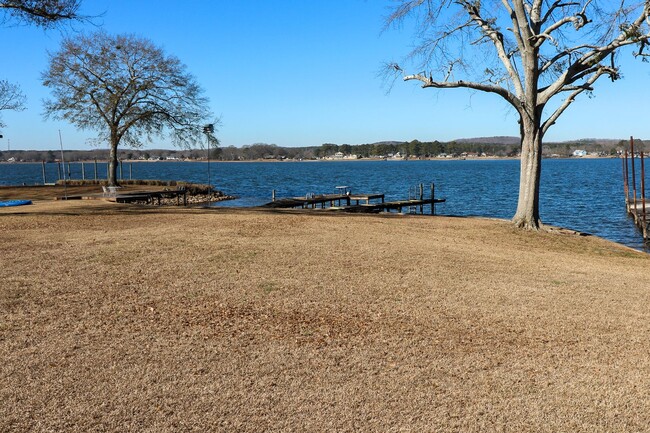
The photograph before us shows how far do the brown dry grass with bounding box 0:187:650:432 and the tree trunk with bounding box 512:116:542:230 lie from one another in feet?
21.3

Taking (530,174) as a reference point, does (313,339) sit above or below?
below

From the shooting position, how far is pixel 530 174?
1928cm

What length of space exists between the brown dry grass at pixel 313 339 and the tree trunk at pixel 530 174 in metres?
6.48

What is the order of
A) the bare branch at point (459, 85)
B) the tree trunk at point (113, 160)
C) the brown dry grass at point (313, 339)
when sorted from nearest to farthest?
the brown dry grass at point (313, 339), the bare branch at point (459, 85), the tree trunk at point (113, 160)

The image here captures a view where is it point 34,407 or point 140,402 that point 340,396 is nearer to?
point 140,402

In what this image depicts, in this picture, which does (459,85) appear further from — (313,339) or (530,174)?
(313,339)

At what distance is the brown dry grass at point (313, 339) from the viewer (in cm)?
480

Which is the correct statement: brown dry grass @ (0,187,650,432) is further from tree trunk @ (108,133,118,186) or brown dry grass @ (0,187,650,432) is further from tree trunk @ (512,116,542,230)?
tree trunk @ (108,133,118,186)

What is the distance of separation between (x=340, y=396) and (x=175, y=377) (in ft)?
4.90

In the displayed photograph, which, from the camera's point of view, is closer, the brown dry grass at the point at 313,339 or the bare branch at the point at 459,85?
the brown dry grass at the point at 313,339

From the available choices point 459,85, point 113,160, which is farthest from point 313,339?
point 113,160

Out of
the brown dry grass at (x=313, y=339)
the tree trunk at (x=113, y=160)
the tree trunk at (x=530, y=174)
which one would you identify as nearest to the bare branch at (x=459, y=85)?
the tree trunk at (x=530, y=174)

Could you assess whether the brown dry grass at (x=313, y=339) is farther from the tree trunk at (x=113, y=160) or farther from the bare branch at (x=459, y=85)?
the tree trunk at (x=113, y=160)

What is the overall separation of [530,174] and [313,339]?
47.7 ft
